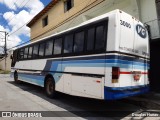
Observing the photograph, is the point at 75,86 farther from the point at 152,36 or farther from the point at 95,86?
the point at 152,36

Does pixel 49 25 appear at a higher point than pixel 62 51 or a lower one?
higher

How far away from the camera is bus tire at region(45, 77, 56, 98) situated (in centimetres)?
939

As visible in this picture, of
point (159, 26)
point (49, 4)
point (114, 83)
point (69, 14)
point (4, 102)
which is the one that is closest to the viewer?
point (114, 83)

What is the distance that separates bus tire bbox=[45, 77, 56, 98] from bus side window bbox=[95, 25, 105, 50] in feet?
11.6

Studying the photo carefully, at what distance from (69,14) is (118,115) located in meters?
13.6

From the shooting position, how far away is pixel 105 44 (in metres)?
6.39

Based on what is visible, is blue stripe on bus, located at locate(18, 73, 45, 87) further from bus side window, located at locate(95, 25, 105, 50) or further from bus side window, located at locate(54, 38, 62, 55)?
bus side window, located at locate(95, 25, 105, 50)

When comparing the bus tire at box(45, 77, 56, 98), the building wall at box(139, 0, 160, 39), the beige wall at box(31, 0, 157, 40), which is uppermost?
the beige wall at box(31, 0, 157, 40)

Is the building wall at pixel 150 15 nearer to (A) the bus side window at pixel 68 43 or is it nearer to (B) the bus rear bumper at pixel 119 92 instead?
(B) the bus rear bumper at pixel 119 92

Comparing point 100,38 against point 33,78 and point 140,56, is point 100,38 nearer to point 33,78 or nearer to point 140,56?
point 140,56

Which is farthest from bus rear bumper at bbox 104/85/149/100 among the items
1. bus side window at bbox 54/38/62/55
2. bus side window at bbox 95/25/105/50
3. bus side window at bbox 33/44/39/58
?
bus side window at bbox 33/44/39/58

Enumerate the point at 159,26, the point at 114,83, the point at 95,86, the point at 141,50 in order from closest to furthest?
the point at 114,83
the point at 95,86
the point at 141,50
the point at 159,26

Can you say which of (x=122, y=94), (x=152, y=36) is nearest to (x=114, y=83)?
(x=122, y=94)

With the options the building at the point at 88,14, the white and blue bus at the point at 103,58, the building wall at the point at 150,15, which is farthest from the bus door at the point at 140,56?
the building at the point at 88,14
